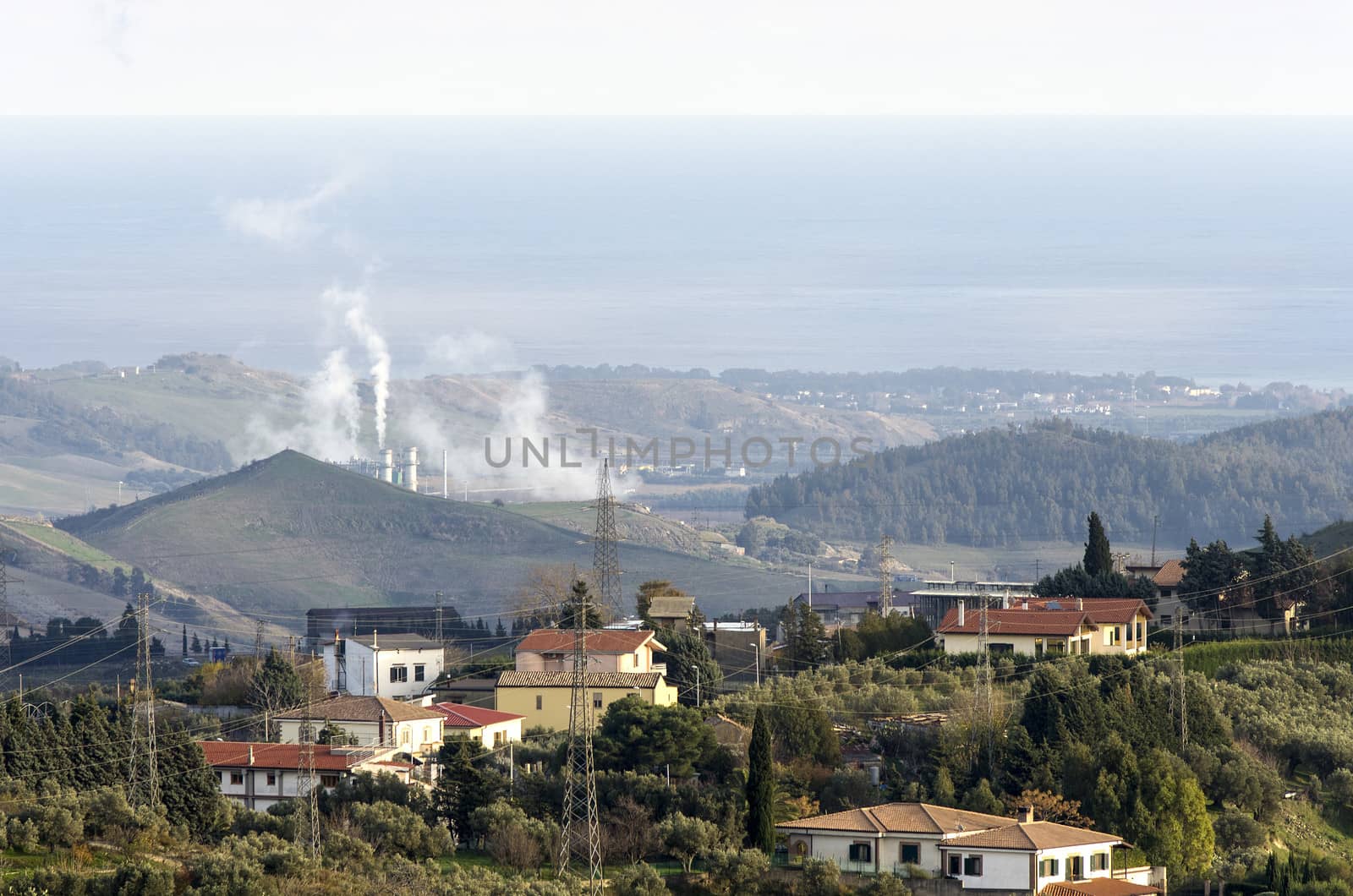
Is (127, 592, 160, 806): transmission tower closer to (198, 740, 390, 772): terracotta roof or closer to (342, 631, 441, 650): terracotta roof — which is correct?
(198, 740, 390, 772): terracotta roof

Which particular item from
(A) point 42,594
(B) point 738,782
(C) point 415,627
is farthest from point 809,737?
(A) point 42,594

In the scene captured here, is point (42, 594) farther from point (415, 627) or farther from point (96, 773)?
point (96, 773)

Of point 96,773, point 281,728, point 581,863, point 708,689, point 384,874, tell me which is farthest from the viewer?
point 708,689

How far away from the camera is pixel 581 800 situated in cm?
4875

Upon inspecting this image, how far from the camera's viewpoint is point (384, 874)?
141ft

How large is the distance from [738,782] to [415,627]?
58.4 meters

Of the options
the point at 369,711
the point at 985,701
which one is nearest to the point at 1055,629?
the point at 985,701

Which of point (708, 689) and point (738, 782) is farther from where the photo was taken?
point (708, 689)

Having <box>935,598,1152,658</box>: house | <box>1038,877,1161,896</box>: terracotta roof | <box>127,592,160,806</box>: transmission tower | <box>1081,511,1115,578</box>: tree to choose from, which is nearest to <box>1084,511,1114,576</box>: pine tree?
<box>1081,511,1115,578</box>: tree

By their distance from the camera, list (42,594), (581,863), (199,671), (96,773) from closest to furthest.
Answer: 1. (581,863)
2. (96,773)
3. (199,671)
4. (42,594)

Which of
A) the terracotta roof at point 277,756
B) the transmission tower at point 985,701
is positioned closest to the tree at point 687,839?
the transmission tower at point 985,701

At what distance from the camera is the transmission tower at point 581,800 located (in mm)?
42750

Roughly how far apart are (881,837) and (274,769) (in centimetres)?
1314

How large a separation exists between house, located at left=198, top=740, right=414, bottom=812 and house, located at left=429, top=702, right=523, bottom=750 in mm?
3140
